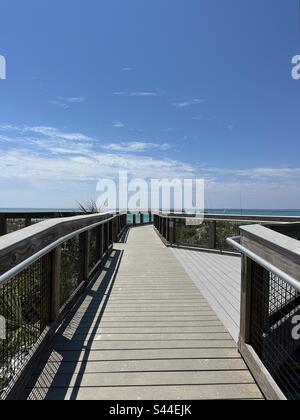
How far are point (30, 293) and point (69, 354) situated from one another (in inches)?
36.3

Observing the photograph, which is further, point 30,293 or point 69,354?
point 30,293

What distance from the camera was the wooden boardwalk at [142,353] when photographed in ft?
7.34

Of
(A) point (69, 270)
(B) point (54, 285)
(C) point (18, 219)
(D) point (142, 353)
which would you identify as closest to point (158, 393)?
(D) point (142, 353)

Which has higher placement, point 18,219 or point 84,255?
point 18,219

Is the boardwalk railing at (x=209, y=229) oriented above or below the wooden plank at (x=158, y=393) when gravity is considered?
above

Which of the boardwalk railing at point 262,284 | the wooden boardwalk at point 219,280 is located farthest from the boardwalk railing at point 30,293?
the wooden boardwalk at point 219,280

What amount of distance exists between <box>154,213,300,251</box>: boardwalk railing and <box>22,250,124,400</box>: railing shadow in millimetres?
3841

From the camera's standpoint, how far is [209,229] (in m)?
8.80

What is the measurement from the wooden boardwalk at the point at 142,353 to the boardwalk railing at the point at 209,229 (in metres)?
3.36

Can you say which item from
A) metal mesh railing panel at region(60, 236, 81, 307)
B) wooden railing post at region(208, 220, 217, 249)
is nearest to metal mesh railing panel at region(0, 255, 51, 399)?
metal mesh railing panel at region(60, 236, 81, 307)

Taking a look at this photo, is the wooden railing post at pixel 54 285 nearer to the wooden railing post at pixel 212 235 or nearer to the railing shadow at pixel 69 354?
the railing shadow at pixel 69 354

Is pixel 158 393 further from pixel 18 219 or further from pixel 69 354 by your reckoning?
pixel 18 219

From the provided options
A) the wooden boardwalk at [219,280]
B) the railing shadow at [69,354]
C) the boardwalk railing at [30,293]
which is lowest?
the railing shadow at [69,354]

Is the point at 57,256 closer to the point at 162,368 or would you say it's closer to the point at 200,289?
the point at 162,368
